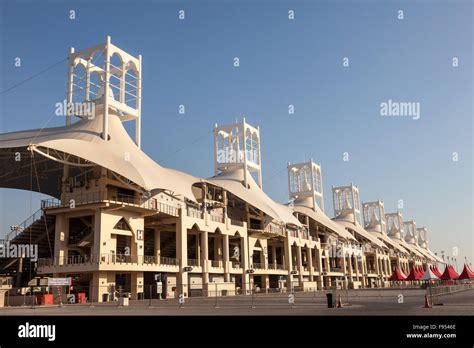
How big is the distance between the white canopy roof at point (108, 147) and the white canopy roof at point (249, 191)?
44.8 feet

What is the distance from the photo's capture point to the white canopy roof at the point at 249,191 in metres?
71.9

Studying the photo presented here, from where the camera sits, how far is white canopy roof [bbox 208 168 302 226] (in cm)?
7188

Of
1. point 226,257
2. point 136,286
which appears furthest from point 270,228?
point 136,286

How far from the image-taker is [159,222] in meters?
59.1

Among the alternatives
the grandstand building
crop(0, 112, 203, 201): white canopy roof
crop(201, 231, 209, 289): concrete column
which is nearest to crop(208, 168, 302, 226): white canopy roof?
the grandstand building

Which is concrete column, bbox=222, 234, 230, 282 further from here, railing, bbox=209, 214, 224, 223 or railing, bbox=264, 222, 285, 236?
railing, bbox=264, 222, 285, 236

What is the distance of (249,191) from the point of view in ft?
249

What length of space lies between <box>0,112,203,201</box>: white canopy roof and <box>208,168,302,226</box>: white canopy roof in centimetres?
1365

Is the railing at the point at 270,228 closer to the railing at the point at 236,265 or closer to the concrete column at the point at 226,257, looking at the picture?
the railing at the point at 236,265

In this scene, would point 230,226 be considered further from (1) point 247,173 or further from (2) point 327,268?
(2) point 327,268

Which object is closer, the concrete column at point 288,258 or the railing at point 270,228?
the railing at point 270,228

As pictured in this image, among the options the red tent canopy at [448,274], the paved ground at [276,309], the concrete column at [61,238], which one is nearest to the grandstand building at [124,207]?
the concrete column at [61,238]

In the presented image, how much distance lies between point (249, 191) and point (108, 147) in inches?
1195
